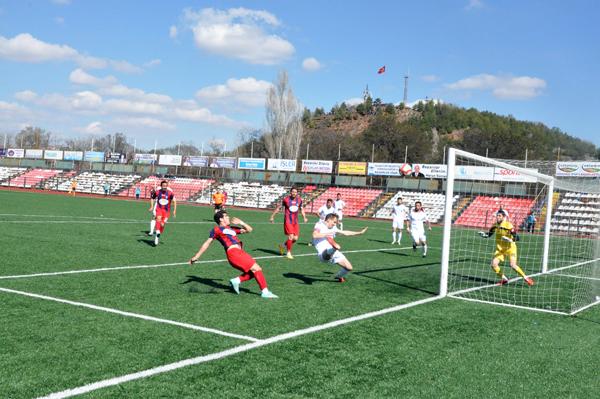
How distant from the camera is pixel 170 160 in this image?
65188mm

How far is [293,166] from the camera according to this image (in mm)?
56688

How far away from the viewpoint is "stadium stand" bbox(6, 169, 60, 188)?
6856cm

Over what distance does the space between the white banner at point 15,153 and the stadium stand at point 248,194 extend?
35.1 m

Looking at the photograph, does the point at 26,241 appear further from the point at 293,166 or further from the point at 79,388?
the point at 293,166

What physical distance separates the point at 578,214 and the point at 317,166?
41261mm

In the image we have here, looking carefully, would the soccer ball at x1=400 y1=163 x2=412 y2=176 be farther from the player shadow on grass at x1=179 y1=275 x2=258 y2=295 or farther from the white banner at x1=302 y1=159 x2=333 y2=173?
the player shadow on grass at x1=179 y1=275 x2=258 y2=295

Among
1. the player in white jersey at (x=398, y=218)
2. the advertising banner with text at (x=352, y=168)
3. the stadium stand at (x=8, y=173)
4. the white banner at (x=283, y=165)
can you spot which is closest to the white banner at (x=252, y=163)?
the white banner at (x=283, y=165)

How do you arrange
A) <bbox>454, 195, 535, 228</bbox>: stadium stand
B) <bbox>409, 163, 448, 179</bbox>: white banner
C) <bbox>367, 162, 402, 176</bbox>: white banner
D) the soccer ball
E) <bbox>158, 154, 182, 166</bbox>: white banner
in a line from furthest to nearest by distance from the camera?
<bbox>158, 154, 182, 166</bbox>: white banner < <bbox>367, 162, 402, 176</bbox>: white banner < the soccer ball < <bbox>409, 163, 448, 179</bbox>: white banner < <bbox>454, 195, 535, 228</bbox>: stadium stand

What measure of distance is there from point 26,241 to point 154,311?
924 centimetres

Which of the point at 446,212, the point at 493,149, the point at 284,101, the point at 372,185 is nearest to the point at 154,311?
the point at 446,212

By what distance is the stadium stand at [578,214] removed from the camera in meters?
12.8

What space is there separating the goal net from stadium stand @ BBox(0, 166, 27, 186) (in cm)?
6621

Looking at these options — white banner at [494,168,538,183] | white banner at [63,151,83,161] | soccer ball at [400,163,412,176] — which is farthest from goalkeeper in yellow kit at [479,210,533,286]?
white banner at [63,151,83,161]

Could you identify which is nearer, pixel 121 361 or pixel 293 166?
pixel 121 361
